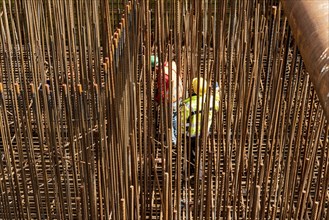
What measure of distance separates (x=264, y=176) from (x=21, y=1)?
2.71ft

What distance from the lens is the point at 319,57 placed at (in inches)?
22.1

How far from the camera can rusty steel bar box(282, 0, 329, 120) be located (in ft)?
1.75

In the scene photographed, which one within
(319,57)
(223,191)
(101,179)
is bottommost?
(223,191)

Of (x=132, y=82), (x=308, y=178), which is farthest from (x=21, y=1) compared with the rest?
(x=308, y=178)

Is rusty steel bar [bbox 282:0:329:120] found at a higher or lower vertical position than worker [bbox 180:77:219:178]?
higher

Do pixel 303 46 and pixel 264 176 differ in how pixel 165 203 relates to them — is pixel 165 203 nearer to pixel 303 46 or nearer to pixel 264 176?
pixel 264 176

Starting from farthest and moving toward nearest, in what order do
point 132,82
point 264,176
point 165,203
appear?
point 264,176, point 132,82, point 165,203

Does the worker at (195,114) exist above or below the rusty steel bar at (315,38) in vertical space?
below

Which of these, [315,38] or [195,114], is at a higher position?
[315,38]

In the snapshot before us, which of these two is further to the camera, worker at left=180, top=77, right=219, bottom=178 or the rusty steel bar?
worker at left=180, top=77, right=219, bottom=178

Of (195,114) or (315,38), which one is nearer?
(315,38)

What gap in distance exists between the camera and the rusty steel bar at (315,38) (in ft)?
1.75

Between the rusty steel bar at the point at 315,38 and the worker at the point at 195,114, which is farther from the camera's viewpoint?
the worker at the point at 195,114

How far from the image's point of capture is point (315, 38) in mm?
587
